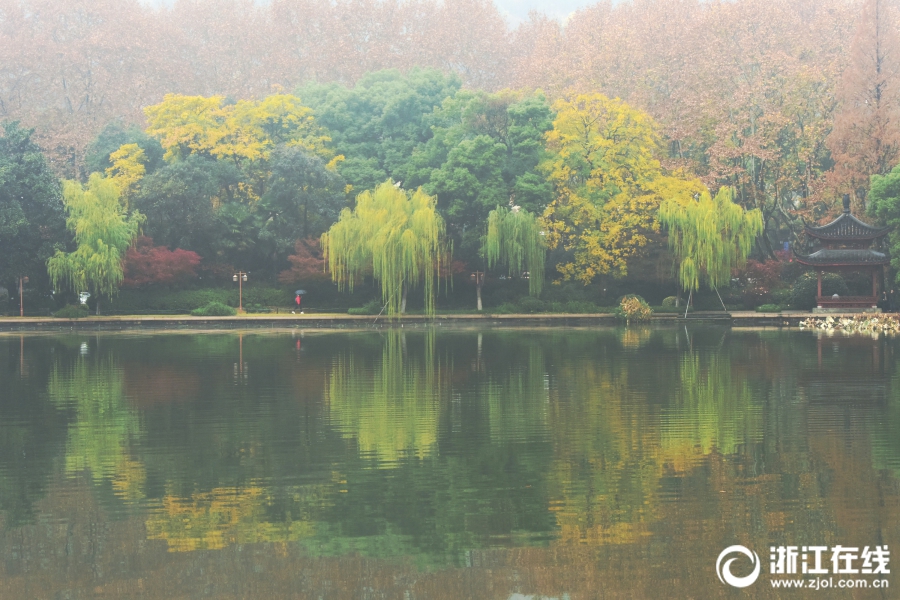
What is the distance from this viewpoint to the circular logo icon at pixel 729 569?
652 cm

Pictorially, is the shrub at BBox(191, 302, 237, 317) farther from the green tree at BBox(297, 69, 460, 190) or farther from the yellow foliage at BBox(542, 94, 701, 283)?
the yellow foliage at BBox(542, 94, 701, 283)

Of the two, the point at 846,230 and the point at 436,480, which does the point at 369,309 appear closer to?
the point at 846,230

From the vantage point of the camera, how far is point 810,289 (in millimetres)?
40625

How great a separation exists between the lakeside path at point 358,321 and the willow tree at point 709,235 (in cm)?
158

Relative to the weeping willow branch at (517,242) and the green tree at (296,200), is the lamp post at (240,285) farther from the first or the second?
the weeping willow branch at (517,242)

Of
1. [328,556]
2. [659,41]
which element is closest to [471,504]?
[328,556]

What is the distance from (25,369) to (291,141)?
2783 cm

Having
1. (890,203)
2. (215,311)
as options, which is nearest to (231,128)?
(215,311)

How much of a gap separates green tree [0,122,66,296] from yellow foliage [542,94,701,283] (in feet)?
60.5

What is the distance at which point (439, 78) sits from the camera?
50.3 m

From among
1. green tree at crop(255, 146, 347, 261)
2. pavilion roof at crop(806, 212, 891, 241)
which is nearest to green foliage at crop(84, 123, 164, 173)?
green tree at crop(255, 146, 347, 261)

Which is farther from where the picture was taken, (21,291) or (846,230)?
(21,291)

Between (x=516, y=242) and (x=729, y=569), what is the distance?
34.1 metres

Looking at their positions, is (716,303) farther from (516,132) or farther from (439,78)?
(439,78)
